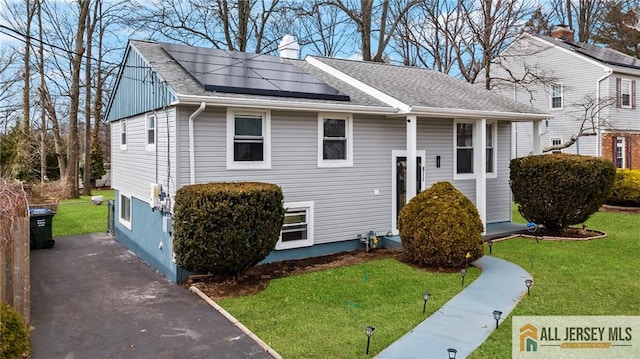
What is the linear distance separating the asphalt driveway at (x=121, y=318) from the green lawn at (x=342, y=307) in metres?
0.43

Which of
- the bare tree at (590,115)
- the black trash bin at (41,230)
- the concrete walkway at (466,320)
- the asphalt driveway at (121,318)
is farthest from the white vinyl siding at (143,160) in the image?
the bare tree at (590,115)

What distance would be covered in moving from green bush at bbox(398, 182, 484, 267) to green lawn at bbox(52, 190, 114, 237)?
33.2 feet

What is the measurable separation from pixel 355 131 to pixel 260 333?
5522mm

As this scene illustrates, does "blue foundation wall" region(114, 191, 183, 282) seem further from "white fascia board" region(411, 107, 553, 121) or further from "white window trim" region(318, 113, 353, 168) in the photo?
"white fascia board" region(411, 107, 553, 121)

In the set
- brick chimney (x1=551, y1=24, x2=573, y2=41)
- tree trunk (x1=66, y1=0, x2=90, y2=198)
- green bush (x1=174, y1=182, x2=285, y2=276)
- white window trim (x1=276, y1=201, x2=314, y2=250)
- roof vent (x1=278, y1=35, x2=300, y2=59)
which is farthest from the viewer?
brick chimney (x1=551, y1=24, x2=573, y2=41)

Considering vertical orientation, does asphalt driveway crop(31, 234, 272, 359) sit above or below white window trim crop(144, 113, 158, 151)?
below

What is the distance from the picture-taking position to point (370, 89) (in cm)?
1088

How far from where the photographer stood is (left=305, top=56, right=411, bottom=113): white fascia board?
32.8 ft

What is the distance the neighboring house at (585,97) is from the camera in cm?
2025

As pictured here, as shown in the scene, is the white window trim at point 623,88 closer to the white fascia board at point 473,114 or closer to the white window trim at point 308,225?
the white fascia board at point 473,114

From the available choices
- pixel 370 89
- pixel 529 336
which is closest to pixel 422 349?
pixel 529 336

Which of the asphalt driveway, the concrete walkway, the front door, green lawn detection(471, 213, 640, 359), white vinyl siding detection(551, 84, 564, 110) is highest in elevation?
white vinyl siding detection(551, 84, 564, 110)

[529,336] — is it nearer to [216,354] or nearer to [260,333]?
[260,333]

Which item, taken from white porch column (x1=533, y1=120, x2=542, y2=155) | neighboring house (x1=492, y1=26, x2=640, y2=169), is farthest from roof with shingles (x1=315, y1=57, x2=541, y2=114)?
neighboring house (x1=492, y1=26, x2=640, y2=169)
